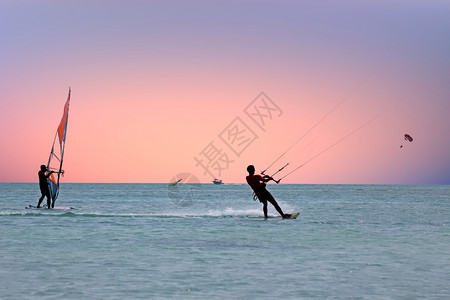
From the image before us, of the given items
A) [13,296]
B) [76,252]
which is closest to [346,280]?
[13,296]

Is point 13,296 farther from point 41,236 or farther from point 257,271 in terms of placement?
point 41,236

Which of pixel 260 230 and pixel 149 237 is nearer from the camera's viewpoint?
pixel 149 237

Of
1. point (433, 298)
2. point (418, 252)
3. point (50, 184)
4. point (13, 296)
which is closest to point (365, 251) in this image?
point (418, 252)

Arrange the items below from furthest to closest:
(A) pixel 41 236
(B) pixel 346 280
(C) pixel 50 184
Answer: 1. (C) pixel 50 184
2. (A) pixel 41 236
3. (B) pixel 346 280

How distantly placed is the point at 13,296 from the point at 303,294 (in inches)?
150

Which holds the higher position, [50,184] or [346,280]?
[50,184]

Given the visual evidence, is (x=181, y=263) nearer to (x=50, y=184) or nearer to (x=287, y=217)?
(x=287, y=217)

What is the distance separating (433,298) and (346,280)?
5.18ft

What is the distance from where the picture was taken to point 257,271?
10391 mm

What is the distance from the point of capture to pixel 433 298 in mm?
8289

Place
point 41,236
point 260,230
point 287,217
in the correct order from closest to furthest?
point 41,236, point 260,230, point 287,217

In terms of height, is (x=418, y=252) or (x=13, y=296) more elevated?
(x=13, y=296)

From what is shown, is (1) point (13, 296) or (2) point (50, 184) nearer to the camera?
(1) point (13, 296)

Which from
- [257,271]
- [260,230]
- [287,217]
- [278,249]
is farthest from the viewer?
[287,217]
